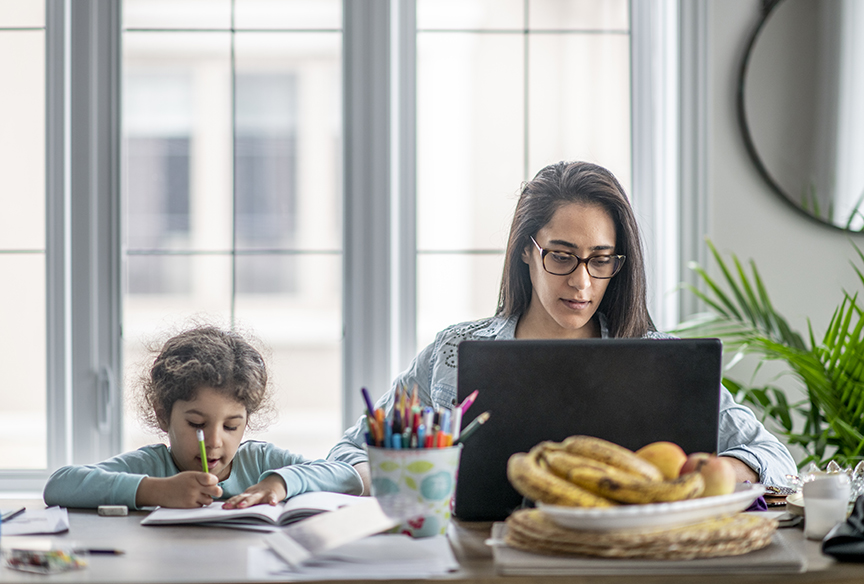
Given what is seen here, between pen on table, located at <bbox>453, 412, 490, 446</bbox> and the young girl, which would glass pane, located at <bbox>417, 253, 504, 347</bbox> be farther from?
pen on table, located at <bbox>453, 412, 490, 446</bbox>

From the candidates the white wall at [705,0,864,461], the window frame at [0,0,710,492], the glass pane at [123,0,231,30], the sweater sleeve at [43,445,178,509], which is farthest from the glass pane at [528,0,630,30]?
the sweater sleeve at [43,445,178,509]

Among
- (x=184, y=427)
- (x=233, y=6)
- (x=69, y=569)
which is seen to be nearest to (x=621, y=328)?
(x=184, y=427)

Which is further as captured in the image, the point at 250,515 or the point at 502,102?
the point at 502,102

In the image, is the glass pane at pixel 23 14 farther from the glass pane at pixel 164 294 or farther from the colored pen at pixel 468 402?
the colored pen at pixel 468 402

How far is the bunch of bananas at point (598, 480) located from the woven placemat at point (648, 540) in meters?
0.04

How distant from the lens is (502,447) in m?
1.02

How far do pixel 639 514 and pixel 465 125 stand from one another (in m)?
1.70

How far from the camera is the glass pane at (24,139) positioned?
2.26 metres

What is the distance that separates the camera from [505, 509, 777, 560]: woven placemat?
2.65 feet

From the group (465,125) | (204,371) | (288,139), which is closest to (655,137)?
(465,125)

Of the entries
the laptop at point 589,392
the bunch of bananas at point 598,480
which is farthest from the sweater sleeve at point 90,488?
the bunch of bananas at point 598,480

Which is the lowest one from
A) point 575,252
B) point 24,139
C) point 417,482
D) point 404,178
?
point 417,482

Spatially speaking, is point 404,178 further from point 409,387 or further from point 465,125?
point 409,387

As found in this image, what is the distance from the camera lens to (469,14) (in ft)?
7.55
